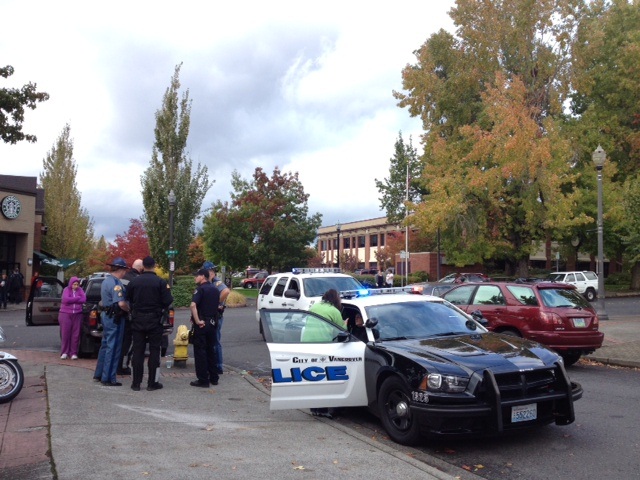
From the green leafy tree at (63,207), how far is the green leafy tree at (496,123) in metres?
27.4

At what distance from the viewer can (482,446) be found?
6848mm

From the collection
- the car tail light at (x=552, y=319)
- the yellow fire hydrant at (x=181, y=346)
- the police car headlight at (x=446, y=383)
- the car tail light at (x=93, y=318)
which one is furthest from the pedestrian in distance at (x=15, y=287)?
the police car headlight at (x=446, y=383)

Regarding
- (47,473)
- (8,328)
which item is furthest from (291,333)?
(8,328)

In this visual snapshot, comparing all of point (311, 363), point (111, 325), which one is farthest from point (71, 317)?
point (311, 363)

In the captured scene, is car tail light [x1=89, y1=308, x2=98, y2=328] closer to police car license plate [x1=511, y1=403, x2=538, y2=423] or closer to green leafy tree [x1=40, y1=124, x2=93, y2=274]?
police car license plate [x1=511, y1=403, x2=538, y2=423]

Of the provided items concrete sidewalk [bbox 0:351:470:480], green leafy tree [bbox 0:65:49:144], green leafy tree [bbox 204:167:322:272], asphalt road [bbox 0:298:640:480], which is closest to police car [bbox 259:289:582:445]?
asphalt road [bbox 0:298:640:480]

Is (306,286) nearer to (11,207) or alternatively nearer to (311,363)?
(311,363)

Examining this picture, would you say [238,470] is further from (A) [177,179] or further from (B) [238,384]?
(A) [177,179]

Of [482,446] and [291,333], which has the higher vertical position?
[291,333]

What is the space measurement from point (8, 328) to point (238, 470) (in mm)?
17206

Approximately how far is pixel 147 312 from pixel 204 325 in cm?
91

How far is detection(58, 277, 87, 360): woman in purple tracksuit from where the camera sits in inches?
473

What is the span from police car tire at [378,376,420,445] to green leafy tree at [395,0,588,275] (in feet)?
92.7

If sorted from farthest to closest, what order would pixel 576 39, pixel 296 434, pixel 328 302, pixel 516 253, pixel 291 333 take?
pixel 516 253 → pixel 576 39 → pixel 328 302 → pixel 291 333 → pixel 296 434
